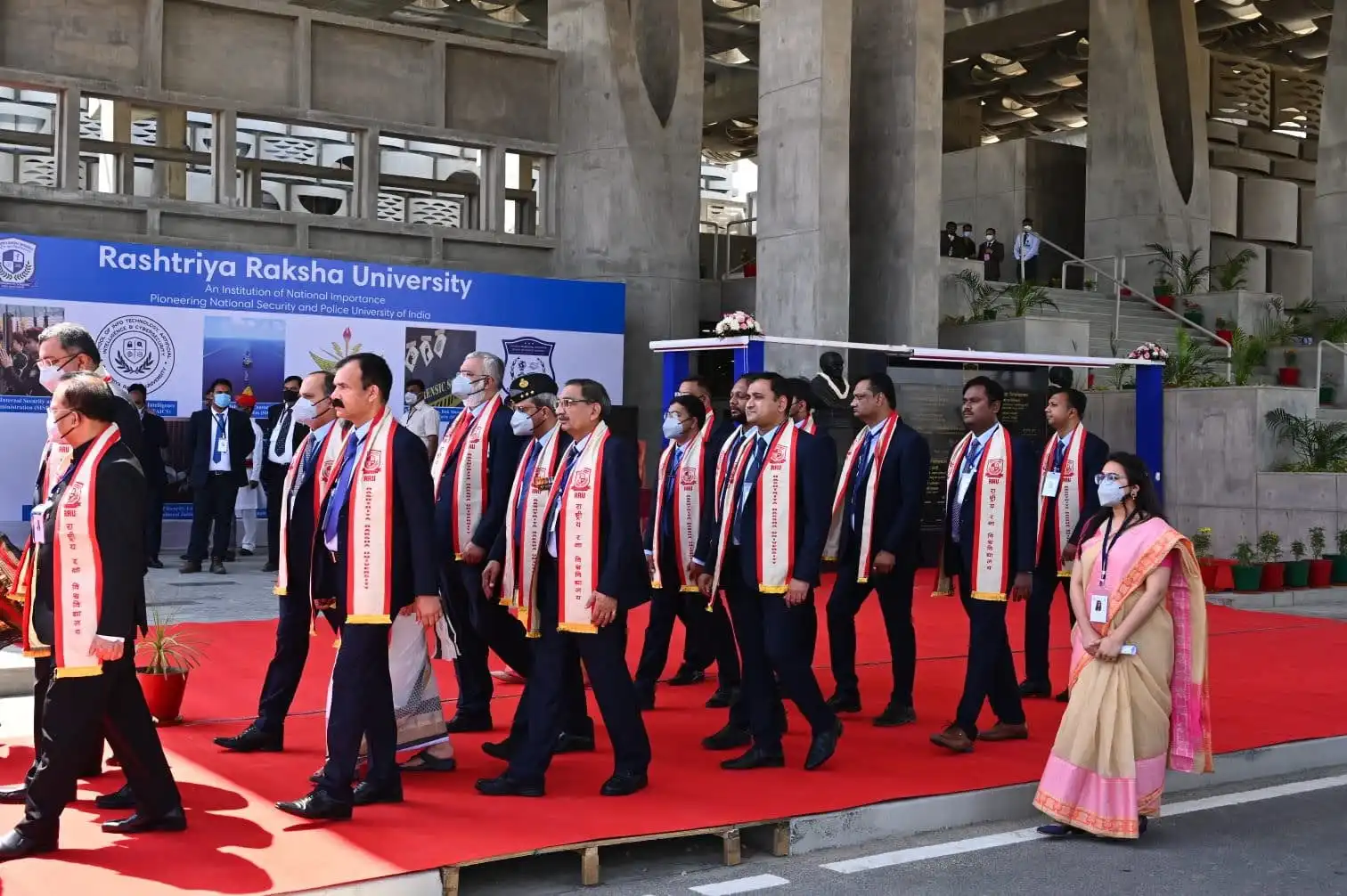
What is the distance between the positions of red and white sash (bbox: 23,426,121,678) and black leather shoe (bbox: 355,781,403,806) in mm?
1210

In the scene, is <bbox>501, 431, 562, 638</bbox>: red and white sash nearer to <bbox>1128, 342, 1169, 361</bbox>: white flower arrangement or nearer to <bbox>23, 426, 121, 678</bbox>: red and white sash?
<bbox>23, 426, 121, 678</bbox>: red and white sash

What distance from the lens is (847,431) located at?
15922 mm

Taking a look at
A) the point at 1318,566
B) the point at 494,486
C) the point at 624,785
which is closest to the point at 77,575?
the point at 624,785

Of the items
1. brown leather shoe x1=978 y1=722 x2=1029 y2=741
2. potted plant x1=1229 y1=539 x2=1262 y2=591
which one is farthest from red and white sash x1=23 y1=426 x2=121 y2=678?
potted plant x1=1229 y1=539 x2=1262 y2=591

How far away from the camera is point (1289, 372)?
21297 millimetres

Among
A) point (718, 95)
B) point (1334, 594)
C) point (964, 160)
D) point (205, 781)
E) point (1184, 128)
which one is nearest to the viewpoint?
point (205, 781)

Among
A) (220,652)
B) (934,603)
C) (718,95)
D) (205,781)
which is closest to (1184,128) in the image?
(718,95)

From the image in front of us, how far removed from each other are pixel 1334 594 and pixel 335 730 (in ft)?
39.9

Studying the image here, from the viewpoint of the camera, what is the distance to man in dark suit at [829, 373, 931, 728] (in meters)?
7.82

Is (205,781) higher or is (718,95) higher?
(718,95)

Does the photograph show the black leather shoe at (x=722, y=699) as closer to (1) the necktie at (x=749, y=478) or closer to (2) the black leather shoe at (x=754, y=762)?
(2) the black leather shoe at (x=754, y=762)

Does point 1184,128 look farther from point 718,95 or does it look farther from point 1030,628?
point 1030,628

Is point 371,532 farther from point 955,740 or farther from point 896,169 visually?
point 896,169

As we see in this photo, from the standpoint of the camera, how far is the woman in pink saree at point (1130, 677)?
19.5 ft
